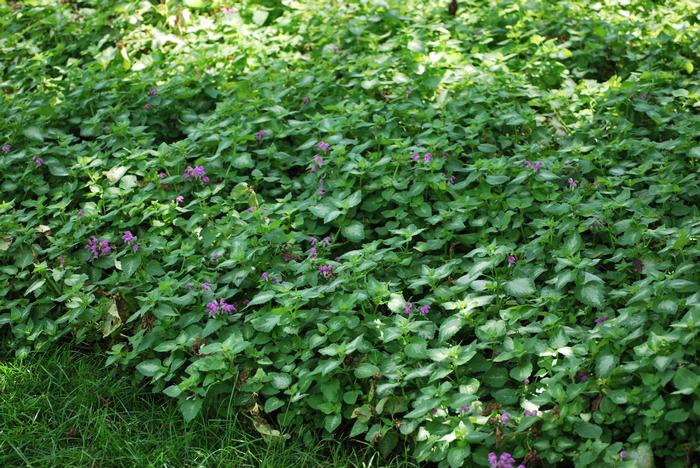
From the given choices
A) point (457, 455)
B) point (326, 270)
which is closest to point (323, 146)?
point (326, 270)

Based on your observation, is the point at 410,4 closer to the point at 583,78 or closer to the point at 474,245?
the point at 583,78

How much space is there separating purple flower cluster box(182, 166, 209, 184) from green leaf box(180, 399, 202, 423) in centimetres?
126

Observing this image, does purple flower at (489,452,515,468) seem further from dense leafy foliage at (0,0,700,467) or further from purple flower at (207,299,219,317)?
purple flower at (207,299,219,317)

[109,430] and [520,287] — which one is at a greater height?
[520,287]

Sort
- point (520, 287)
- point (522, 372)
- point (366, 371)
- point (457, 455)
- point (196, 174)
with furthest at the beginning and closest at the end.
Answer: point (196, 174) → point (520, 287) → point (366, 371) → point (522, 372) → point (457, 455)

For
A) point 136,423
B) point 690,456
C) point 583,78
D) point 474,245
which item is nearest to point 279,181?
point 474,245

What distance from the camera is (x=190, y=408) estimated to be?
2.97 m

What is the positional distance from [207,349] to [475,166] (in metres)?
1.46

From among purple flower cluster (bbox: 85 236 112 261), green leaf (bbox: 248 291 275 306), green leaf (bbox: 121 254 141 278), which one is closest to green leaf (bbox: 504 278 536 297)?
green leaf (bbox: 248 291 275 306)

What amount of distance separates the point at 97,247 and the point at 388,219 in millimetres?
1310

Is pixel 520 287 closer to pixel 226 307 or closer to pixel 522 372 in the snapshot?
pixel 522 372

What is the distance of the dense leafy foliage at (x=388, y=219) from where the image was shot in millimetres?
2748

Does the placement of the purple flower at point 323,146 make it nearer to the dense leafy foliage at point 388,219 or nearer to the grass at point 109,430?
the dense leafy foliage at point 388,219

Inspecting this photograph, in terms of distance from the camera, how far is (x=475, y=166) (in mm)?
3691
